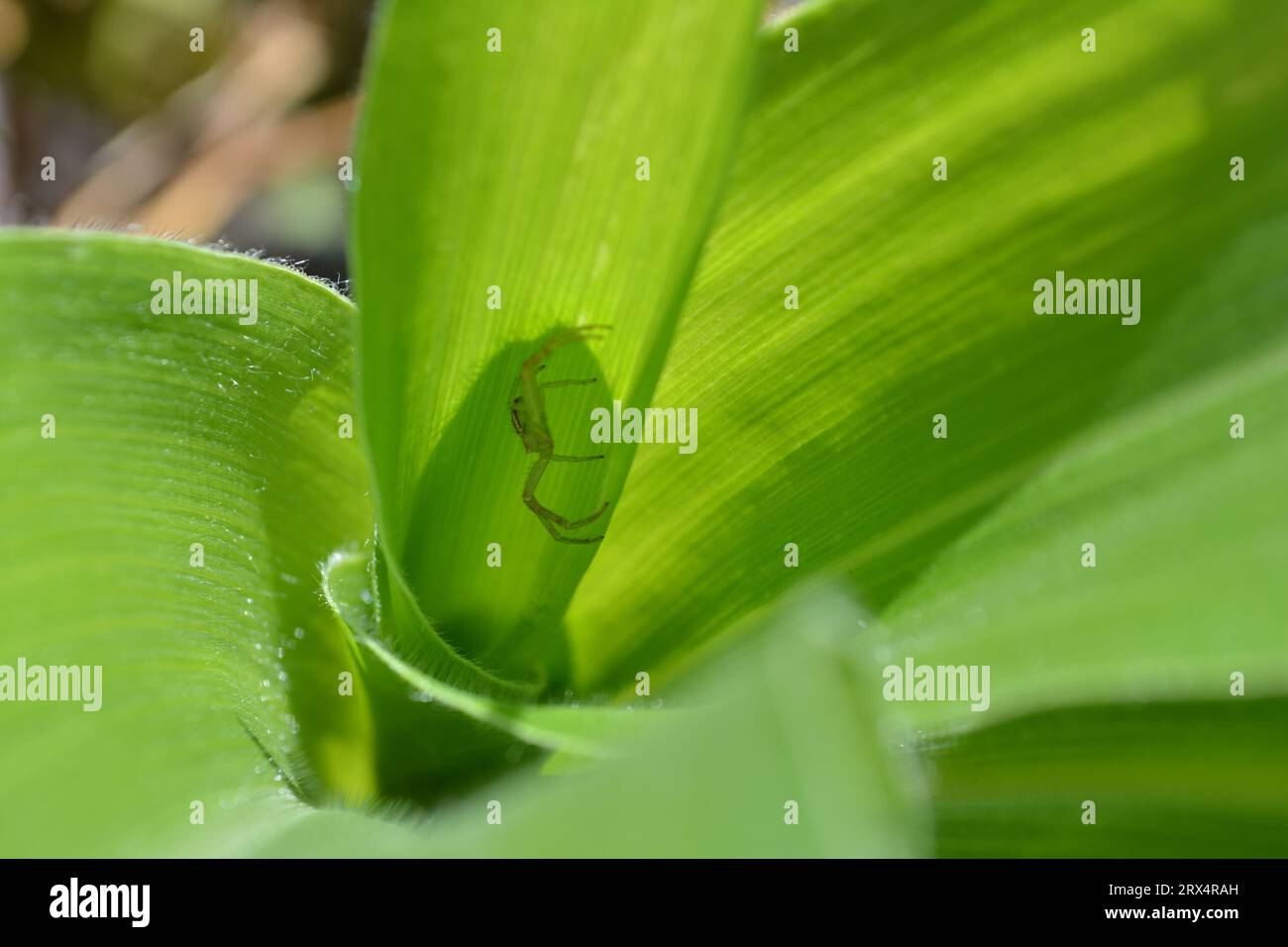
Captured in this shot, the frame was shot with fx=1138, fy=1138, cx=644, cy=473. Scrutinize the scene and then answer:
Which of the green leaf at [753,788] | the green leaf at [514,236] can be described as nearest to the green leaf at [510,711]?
the green leaf at [514,236]

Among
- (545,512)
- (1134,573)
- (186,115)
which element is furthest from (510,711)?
(186,115)

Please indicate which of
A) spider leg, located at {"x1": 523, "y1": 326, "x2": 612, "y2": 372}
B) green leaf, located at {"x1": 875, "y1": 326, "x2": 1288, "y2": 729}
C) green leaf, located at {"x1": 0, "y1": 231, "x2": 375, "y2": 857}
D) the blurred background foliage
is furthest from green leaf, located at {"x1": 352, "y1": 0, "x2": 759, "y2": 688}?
the blurred background foliage

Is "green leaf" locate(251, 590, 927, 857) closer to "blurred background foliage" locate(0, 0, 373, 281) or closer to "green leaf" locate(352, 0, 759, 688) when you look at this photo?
"green leaf" locate(352, 0, 759, 688)

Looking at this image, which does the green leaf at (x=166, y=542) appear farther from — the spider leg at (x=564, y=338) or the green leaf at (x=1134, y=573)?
the green leaf at (x=1134, y=573)

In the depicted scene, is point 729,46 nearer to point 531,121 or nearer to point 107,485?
point 531,121
